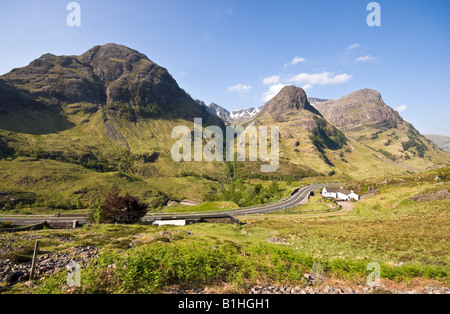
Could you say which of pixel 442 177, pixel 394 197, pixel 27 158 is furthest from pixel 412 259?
pixel 27 158

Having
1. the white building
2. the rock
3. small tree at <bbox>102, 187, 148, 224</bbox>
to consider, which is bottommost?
the white building

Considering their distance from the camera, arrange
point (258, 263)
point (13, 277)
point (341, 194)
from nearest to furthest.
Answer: point (13, 277), point (258, 263), point (341, 194)

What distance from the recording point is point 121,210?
43.2 metres

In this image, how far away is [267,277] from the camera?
44.8 ft

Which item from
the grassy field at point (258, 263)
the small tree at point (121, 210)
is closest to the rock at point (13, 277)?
the grassy field at point (258, 263)

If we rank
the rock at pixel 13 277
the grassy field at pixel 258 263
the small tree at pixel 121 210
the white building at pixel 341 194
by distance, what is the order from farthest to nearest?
the white building at pixel 341 194
the small tree at pixel 121 210
the rock at pixel 13 277
the grassy field at pixel 258 263

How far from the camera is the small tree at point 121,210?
140ft

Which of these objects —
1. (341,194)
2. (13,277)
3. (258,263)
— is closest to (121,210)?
(13,277)

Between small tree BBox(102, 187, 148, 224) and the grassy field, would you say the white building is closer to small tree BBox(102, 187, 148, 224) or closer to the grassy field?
the grassy field

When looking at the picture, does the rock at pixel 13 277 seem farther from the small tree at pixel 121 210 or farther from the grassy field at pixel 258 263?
the small tree at pixel 121 210

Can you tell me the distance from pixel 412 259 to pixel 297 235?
13180 millimetres

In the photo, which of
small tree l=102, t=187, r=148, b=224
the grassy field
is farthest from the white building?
small tree l=102, t=187, r=148, b=224

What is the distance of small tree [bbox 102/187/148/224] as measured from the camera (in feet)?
140

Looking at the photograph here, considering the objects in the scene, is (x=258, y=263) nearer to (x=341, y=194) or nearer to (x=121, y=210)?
(x=121, y=210)
